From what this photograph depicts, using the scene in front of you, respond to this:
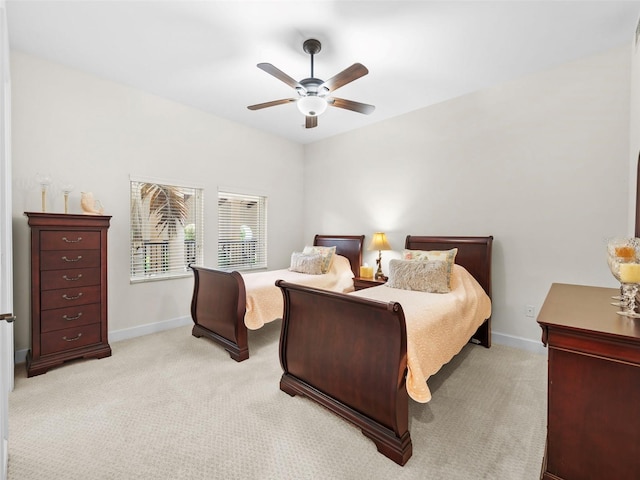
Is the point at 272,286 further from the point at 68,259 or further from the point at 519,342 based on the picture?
the point at 519,342

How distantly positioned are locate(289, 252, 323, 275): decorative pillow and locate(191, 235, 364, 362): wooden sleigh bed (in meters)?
0.95

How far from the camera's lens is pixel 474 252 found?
3.31m

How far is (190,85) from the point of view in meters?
3.31

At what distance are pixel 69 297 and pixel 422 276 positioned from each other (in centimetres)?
336

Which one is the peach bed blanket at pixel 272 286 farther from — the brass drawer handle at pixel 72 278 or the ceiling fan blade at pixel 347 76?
the ceiling fan blade at pixel 347 76

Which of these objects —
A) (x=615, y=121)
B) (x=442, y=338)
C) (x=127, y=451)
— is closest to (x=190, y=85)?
(x=127, y=451)

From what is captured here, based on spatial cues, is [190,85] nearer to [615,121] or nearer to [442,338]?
[442,338]

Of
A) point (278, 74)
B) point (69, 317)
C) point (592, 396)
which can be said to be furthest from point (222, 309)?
point (592, 396)

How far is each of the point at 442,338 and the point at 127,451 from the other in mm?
2137

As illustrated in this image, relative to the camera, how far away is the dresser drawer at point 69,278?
2586 mm

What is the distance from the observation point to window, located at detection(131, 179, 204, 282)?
11.6ft

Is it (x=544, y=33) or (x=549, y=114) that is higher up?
(x=544, y=33)

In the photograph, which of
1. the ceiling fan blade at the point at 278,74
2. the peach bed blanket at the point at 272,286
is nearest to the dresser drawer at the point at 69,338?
the peach bed blanket at the point at 272,286

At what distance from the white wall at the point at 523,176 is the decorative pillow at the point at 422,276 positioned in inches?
32.4
